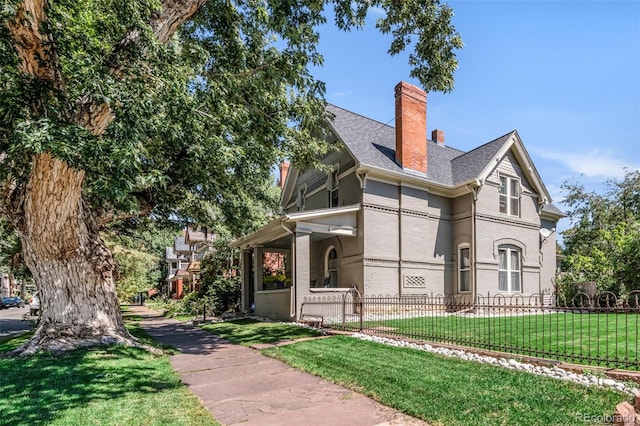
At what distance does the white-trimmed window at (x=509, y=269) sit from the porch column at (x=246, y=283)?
38.2 ft

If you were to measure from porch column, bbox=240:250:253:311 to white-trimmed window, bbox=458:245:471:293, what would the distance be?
9.80 metres

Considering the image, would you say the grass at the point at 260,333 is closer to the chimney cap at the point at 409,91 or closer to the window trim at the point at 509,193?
the chimney cap at the point at 409,91

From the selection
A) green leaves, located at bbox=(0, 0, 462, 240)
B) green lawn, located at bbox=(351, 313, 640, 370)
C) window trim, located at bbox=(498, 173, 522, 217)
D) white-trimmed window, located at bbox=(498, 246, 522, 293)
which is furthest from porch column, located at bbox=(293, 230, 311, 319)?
window trim, located at bbox=(498, 173, 522, 217)

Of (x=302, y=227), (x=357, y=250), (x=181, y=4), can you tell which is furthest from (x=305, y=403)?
(x=357, y=250)

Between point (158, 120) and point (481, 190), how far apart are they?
14.2 meters

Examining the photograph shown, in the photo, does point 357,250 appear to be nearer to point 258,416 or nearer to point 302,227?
point 302,227

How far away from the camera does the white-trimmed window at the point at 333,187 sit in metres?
17.1

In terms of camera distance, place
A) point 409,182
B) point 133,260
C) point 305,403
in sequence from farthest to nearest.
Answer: point 133,260 → point 409,182 → point 305,403

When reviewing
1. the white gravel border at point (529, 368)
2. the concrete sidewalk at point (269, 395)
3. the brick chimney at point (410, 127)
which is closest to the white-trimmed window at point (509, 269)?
the brick chimney at point (410, 127)

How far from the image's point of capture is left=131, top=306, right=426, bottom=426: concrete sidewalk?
445 cm

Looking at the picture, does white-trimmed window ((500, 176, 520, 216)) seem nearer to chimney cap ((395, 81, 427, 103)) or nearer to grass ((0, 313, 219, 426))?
chimney cap ((395, 81, 427, 103))

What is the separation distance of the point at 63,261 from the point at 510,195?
18.0 metres

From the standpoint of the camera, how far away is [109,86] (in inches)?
242

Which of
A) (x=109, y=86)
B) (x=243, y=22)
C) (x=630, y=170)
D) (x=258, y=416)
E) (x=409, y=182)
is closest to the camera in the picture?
(x=258, y=416)
